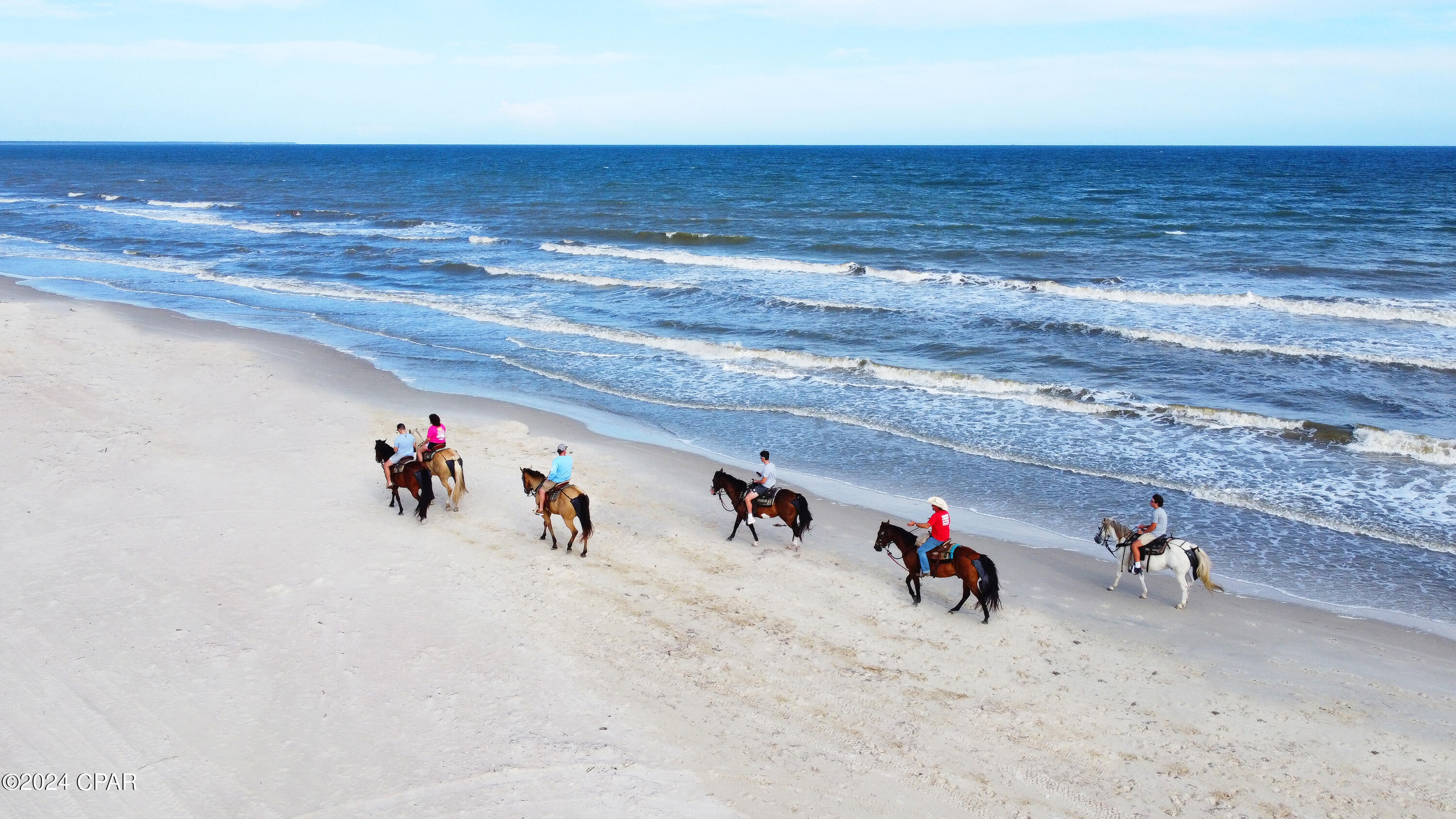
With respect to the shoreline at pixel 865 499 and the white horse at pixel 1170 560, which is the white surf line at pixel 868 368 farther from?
the white horse at pixel 1170 560

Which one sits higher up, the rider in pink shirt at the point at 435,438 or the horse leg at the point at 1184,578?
the rider in pink shirt at the point at 435,438

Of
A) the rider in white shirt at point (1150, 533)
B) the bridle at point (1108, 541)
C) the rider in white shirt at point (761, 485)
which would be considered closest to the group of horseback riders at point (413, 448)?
the rider in white shirt at point (761, 485)

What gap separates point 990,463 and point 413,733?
11.1 meters

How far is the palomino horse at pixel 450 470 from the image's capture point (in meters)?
12.9

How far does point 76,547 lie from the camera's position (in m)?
11.2

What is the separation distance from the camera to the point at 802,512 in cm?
1211

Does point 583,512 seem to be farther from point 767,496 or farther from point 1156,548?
point 1156,548

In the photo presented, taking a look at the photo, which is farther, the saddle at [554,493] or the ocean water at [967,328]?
the ocean water at [967,328]

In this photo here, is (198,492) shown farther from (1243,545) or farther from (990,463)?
(1243,545)

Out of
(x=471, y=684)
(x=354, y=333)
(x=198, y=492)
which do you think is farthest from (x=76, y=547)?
(x=354, y=333)

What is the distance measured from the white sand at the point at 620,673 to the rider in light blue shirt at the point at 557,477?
708 millimetres

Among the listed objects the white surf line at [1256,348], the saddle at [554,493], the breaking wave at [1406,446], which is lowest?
the breaking wave at [1406,446]

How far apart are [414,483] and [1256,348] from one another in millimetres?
20483

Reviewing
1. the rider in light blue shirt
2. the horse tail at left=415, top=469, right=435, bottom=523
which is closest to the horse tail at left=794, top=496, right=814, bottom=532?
the rider in light blue shirt
